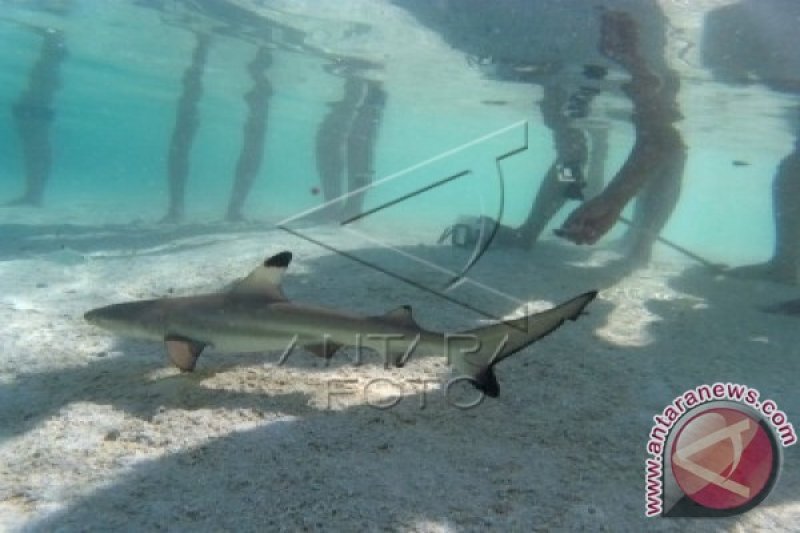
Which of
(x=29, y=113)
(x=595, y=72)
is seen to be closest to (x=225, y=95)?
(x=29, y=113)

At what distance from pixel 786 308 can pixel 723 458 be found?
7.72m

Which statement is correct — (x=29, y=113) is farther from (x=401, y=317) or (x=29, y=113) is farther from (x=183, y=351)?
(x=401, y=317)

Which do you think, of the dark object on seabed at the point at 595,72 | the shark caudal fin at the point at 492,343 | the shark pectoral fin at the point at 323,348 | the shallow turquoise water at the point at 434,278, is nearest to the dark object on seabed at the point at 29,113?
the shallow turquoise water at the point at 434,278

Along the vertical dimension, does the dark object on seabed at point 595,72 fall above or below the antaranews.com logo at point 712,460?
above

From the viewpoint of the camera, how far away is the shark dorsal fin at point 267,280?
427 cm

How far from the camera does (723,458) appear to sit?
341 centimetres

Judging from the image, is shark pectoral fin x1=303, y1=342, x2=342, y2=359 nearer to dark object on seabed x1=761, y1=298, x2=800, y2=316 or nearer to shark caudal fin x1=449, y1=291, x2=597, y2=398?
shark caudal fin x1=449, y1=291, x2=597, y2=398

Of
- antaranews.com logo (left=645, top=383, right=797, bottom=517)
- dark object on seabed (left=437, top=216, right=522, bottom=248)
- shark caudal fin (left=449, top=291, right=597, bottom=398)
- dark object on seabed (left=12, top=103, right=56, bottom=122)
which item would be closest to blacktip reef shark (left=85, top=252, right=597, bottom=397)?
shark caudal fin (left=449, top=291, right=597, bottom=398)

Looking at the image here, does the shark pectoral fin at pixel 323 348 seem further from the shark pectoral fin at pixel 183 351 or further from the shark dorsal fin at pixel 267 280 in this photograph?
the shark pectoral fin at pixel 183 351

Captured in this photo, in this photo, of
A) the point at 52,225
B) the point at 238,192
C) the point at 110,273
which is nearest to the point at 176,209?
the point at 238,192

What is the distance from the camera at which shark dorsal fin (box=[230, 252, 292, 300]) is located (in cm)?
427

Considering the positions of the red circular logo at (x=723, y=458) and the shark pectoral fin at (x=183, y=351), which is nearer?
the red circular logo at (x=723, y=458)

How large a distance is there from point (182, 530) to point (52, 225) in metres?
18.4

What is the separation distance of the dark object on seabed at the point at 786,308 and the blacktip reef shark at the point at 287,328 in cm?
830
